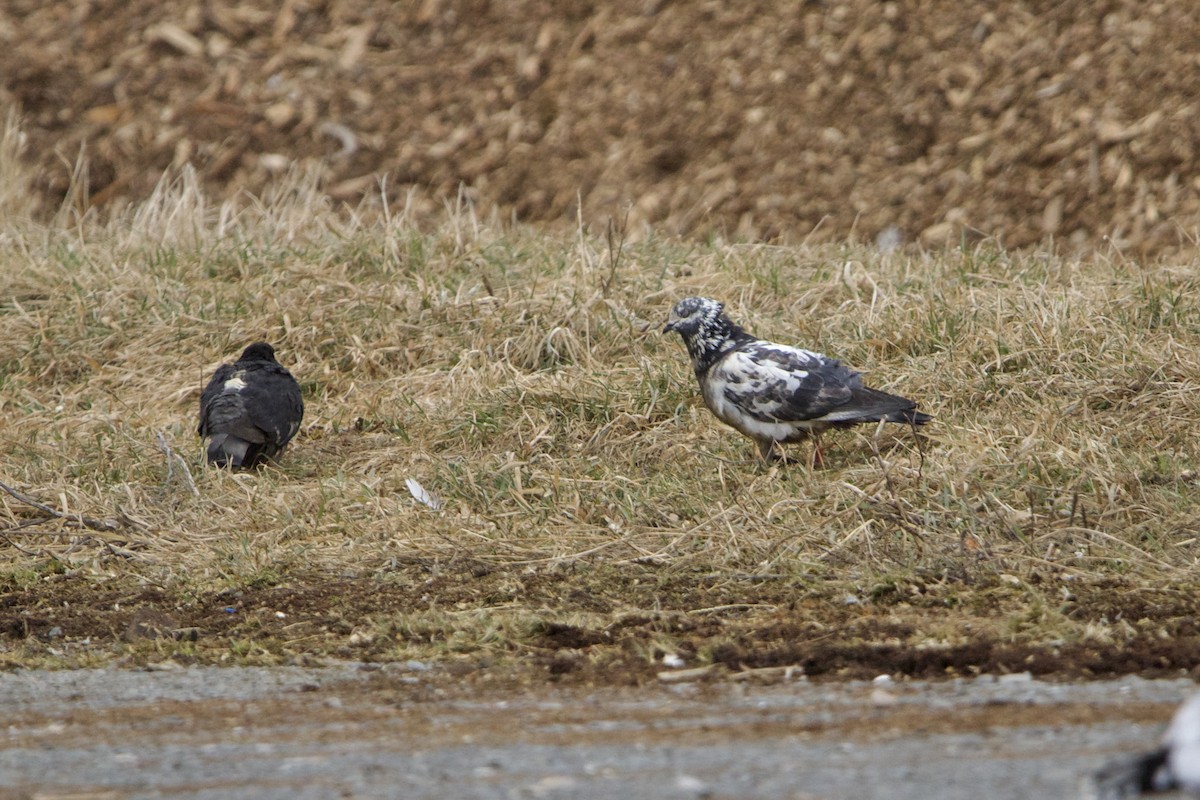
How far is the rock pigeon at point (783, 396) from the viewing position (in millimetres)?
6531

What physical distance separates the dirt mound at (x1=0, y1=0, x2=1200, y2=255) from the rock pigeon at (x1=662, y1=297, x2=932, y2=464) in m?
4.06

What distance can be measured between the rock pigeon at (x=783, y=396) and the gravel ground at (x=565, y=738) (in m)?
2.33

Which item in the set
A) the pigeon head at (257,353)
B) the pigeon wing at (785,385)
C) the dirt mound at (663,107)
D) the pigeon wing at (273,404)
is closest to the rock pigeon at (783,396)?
the pigeon wing at (785,385)

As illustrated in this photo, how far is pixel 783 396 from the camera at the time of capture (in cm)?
660

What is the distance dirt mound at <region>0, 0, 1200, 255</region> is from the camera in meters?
11.3

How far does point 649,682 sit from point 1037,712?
1.10 metres

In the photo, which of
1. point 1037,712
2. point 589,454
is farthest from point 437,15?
point 1037,712

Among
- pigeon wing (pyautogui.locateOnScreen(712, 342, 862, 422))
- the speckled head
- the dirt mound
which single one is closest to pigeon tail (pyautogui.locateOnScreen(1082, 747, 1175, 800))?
pigeon wing (pyautogui.locateOnScreen(712, 342, 862, 422))

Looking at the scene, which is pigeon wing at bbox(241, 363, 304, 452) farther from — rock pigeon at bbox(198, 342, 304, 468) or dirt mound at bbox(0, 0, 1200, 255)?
dirt mound at bbox(0, 0, 1200, 255)

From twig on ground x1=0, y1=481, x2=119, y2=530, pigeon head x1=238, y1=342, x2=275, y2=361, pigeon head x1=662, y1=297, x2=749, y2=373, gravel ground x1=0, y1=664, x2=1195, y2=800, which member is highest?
pigeon head x1=662, y1=297, x2=749, y2=373

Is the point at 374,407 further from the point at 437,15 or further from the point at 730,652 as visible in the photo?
the point at 437,15

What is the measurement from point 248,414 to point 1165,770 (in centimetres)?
471

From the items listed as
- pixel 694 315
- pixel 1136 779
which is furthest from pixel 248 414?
pixel 1136 779

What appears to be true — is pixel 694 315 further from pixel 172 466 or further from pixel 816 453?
pixel 172 466
